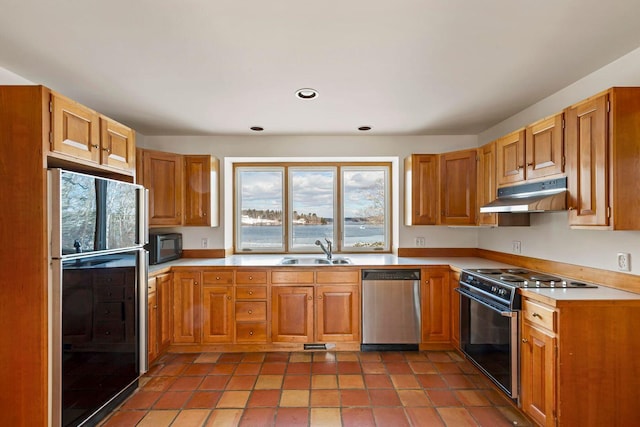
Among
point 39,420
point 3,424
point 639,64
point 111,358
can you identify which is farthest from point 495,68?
point 3,424

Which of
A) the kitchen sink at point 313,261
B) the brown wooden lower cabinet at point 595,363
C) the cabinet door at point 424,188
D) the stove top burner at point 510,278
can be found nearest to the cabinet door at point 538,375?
the brown wooden lower cabinet at point 595,363

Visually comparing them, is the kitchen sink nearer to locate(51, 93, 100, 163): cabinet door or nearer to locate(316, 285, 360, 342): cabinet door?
locate(316, 285, 360, 342): cabinet door

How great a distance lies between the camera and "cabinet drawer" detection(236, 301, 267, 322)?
3.09 metres

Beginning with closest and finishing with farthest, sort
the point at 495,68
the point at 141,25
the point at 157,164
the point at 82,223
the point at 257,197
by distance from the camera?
the point at 141,25
the point at 82,223
the point at 495,68
the point at 157,164
the point at 257,197

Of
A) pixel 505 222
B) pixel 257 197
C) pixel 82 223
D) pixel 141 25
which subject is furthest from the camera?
pixel 257 197

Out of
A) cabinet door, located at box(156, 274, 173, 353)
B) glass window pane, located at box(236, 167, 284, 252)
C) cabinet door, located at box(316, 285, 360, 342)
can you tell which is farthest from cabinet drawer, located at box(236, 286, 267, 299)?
glass window pane, located at box(236, 167, 284, 252)

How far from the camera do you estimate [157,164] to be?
10.7 ft

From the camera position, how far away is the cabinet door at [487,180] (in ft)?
9.36

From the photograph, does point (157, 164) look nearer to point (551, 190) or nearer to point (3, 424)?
point (3, 424)

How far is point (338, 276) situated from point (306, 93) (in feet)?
5.82

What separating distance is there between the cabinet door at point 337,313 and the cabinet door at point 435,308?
0.68 metres

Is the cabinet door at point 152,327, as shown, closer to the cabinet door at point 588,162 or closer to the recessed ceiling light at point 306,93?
the recessed ceiling light at point 306,93

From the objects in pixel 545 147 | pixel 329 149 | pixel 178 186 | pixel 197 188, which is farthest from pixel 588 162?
pixel 178 186

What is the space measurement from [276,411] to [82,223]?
5.81 feet
